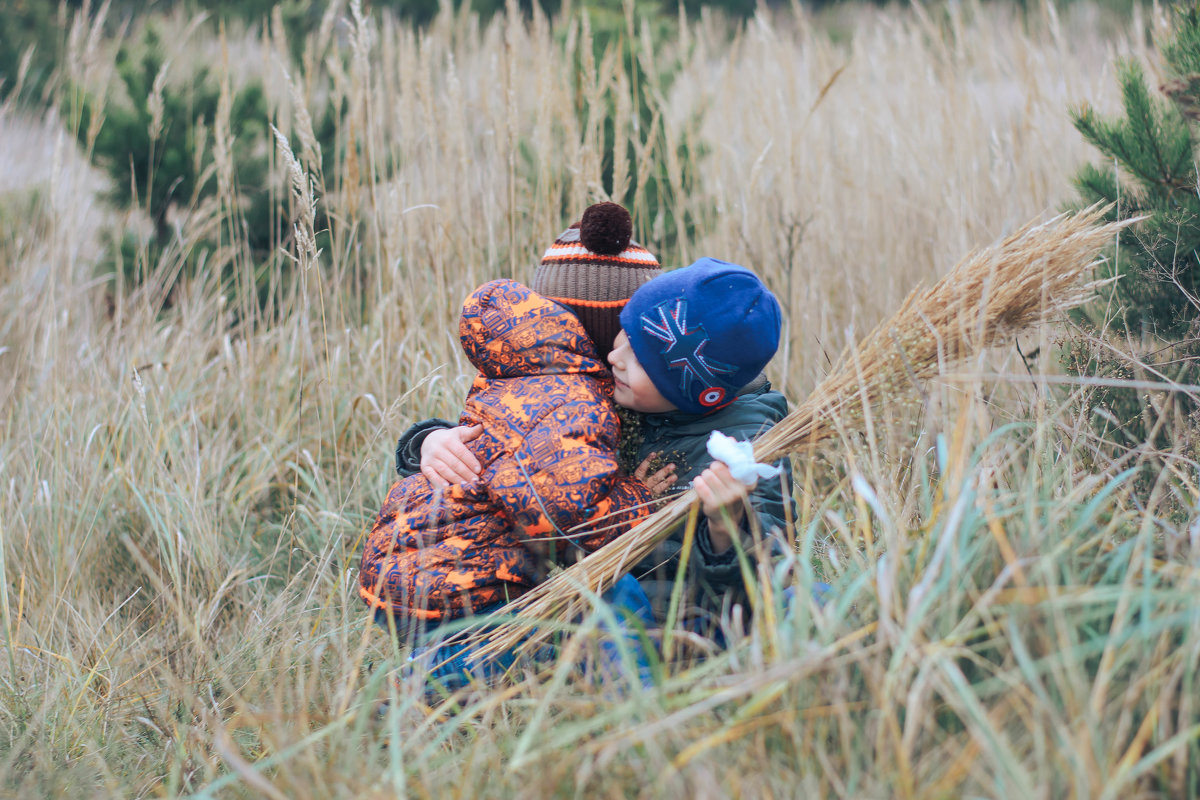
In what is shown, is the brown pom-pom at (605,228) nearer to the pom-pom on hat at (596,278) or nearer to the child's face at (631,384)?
the pom-pom on hat at (596,278)

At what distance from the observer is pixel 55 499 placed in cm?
226

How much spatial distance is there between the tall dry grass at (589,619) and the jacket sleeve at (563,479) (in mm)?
288

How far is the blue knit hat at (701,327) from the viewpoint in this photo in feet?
5.22

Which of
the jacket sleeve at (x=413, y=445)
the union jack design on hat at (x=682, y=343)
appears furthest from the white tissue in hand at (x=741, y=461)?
the jacket sleeve at (x=413, y=445)

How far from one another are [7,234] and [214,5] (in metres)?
6.97

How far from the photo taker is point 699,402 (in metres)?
1.69

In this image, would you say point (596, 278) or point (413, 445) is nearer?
point (596, 278)

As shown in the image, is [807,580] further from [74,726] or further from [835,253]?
[835,253]

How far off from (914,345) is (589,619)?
2.24 feet

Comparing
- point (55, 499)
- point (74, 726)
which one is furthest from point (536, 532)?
point (55, 499)

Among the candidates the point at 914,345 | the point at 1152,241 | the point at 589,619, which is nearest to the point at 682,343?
the point at 914,345

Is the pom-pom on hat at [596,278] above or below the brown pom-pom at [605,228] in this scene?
below

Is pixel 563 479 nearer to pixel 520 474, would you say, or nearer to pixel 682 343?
pixel 520 474

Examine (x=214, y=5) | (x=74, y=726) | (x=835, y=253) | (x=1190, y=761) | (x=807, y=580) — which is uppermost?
(x=214, y=5)
